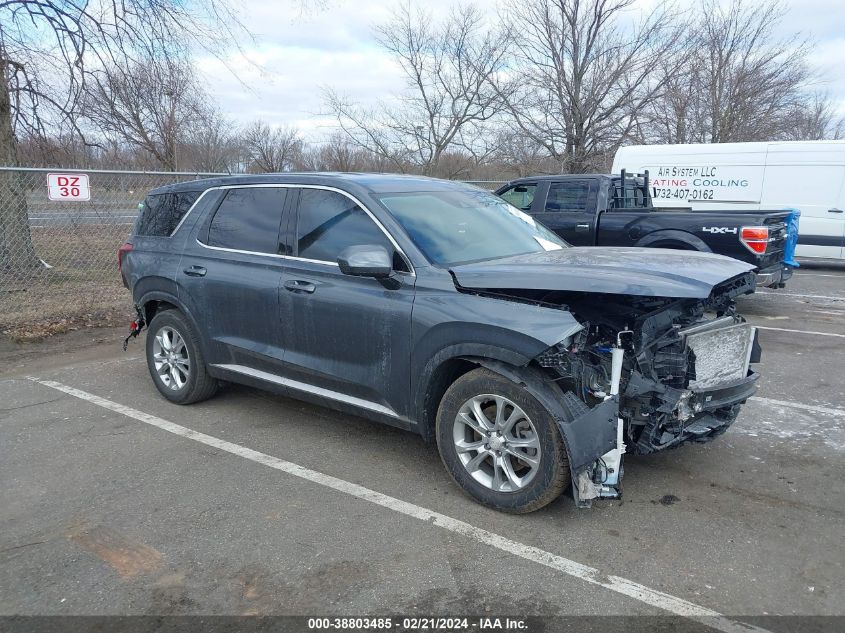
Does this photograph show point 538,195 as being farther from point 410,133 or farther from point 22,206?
point 410,133

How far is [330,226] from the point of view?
4.32m

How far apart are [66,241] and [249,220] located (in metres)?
6.02

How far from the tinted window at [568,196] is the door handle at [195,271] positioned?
19.2 ft

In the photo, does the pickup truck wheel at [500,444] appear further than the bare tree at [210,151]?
No

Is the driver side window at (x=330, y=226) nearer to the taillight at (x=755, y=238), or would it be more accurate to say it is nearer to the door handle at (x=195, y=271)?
the door handle at (x=195, y=271)

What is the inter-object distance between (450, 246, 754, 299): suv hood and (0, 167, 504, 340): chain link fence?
251 inches

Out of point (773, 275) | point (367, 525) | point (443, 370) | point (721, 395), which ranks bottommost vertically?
point (367, 525)

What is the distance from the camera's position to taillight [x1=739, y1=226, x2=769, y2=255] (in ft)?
26.3

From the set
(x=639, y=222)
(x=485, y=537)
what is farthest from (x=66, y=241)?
(x=485, y=537)

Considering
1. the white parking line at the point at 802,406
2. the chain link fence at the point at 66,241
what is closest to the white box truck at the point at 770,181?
the white parking line at the point at 802,406

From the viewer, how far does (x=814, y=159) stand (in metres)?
12.6

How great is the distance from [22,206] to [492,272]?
8.57m

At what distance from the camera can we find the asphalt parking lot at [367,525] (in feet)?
9.36

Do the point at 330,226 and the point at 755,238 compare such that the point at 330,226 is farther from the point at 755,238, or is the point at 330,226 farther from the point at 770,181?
the point at 770,181
